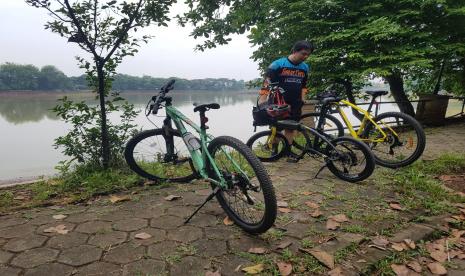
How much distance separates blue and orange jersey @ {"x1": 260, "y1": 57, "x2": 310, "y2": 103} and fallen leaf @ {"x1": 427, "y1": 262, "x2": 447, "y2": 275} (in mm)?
3316

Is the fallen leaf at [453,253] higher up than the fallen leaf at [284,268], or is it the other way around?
the fallen leaf at [453,253]

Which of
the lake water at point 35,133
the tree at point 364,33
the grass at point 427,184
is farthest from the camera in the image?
the lake water at point 35,133

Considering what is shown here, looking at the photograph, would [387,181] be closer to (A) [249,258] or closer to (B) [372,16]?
(A) [249,258]

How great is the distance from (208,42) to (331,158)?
8477 mm

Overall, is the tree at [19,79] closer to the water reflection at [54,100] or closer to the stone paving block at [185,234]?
the water reflection at [54,100]

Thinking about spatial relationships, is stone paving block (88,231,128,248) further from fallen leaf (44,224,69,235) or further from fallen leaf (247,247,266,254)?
fallen leaf (247,247,266,254)

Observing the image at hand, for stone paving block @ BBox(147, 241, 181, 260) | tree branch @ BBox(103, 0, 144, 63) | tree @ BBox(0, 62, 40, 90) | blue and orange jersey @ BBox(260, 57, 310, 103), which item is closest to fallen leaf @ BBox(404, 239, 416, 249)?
stone paving block @ BBox(147, 241, 181, 260)

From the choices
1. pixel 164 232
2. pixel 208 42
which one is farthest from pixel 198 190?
pixel 208 42

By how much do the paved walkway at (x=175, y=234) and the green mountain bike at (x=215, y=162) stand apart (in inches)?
9.0

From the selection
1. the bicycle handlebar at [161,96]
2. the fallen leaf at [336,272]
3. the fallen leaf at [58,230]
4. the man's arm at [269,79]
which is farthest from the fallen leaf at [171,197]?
the fallen leaf at [336,272]

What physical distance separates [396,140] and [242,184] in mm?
3225

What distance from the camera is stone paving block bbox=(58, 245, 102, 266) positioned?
2756 mm

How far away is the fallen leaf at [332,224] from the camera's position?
11.0 ft

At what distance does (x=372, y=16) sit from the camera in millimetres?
8273
